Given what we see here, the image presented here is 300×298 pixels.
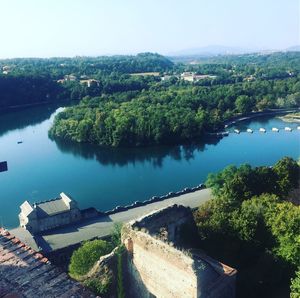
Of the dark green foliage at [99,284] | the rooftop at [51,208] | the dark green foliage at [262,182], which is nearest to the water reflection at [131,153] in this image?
the rooftop at [51,208]

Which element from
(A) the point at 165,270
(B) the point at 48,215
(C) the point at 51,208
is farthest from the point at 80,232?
(A) the point at 165,270

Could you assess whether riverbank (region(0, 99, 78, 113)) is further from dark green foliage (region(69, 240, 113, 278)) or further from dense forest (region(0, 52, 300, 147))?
dark green foliage (region(69, 240, 113, 278))

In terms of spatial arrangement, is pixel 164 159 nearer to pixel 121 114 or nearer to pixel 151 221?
pixel 121 114

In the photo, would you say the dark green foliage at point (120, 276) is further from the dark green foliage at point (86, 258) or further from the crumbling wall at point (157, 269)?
the dark green foliage at point (86, 258)

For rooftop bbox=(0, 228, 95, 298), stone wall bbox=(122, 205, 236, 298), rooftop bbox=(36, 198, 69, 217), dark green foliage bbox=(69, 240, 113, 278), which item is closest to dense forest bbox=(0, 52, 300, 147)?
rooftop bbox=(36, 198, 69, 217)

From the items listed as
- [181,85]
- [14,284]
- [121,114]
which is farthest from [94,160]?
[181,85]

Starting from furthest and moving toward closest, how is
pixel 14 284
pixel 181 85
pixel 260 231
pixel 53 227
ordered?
pixel 181 85
pixel 53 227
pixel 260 231
pixel 14 284
